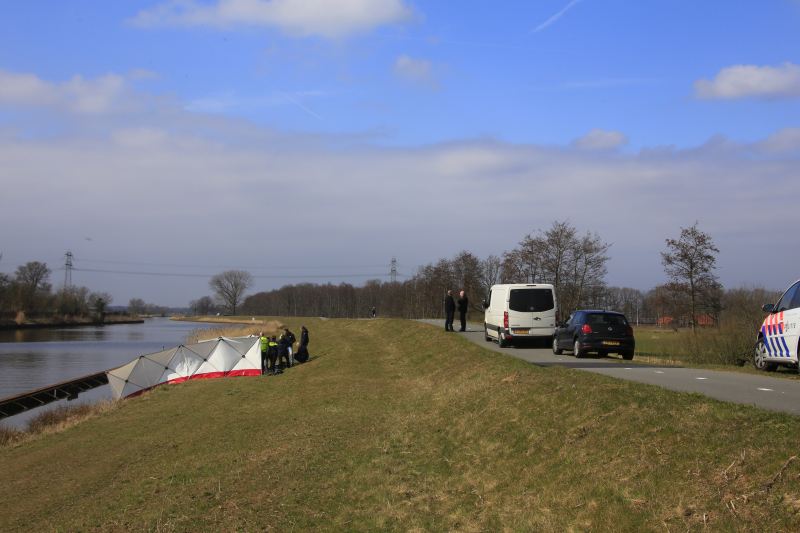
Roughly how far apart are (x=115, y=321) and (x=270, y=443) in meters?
118

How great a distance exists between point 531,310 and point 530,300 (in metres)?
0.36

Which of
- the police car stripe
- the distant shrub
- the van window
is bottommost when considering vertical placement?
the distant shrub

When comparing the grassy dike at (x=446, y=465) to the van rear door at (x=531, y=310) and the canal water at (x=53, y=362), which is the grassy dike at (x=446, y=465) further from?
the canal water at (x=53, y=362)

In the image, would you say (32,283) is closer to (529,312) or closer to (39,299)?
(39,299)

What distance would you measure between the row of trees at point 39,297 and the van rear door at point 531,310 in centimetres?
8450

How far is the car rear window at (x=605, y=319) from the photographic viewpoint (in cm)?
1722

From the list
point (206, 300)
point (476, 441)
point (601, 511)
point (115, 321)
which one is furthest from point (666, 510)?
point (206, 300)

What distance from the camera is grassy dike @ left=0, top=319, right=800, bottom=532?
201 inches

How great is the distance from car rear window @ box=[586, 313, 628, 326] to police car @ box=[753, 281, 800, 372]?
4.47 metres

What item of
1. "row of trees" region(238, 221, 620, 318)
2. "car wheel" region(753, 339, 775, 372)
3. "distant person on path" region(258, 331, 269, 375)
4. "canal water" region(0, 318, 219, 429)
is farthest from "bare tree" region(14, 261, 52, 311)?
"car wheel" region(753, 339, 775, 372)

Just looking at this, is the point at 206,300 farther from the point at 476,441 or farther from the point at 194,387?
the point at 476,441

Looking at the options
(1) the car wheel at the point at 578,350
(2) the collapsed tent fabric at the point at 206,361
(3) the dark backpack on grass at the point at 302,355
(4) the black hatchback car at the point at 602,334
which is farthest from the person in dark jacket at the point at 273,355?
(4) the black hatchback car at the point at 602,334

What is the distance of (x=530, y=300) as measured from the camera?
64.6ft

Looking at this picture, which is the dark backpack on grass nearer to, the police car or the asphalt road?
the asphalt road
